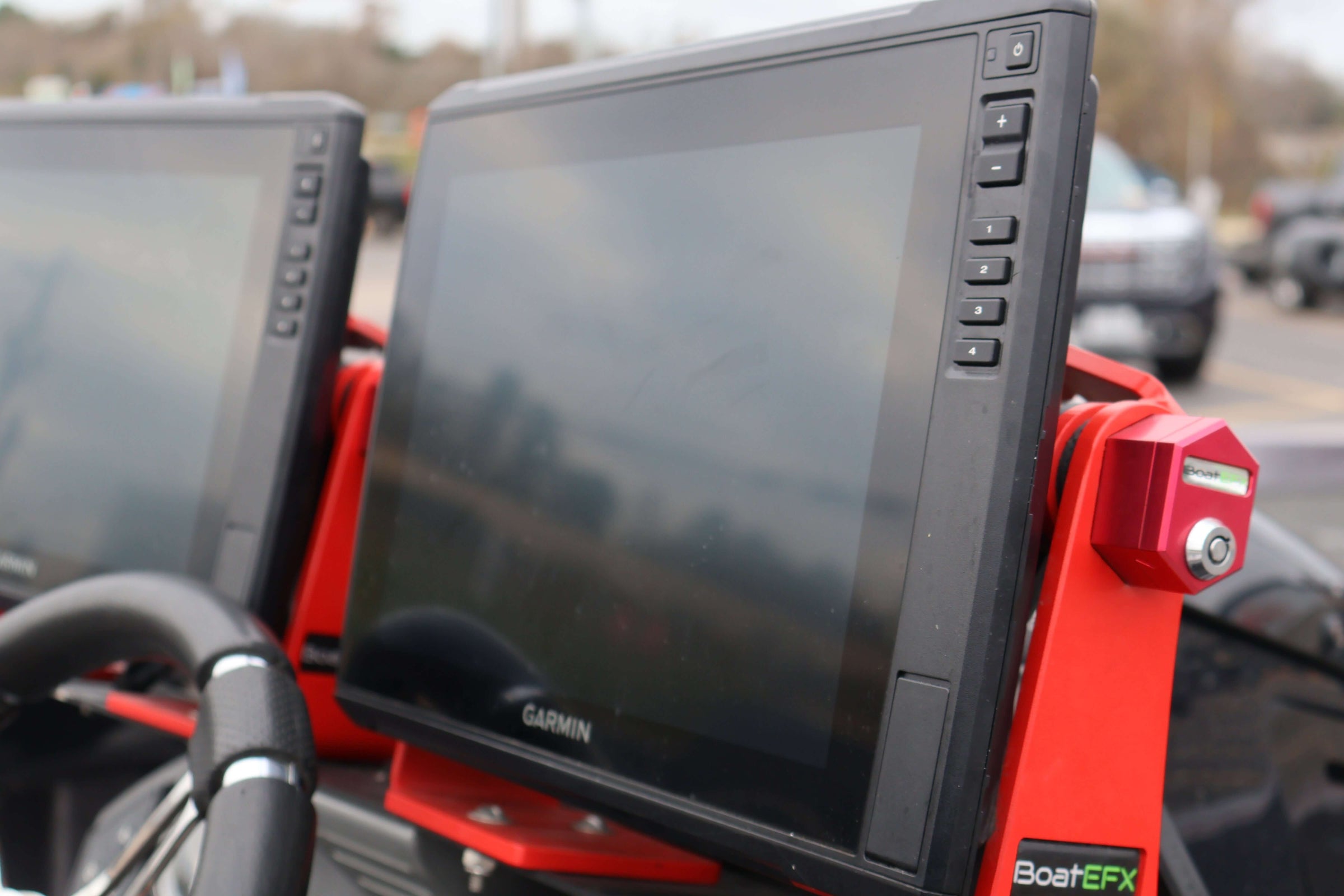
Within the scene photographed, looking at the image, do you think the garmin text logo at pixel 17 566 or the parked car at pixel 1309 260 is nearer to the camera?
the garmin text logo at pixel 17 566

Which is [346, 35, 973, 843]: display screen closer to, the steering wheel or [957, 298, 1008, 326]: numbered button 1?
[957, 298, 1008, 326]: numbered button 1

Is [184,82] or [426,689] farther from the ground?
[184,82]

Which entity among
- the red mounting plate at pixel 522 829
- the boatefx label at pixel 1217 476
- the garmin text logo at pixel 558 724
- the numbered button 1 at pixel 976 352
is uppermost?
the numbered button 1 at pixel 976 352

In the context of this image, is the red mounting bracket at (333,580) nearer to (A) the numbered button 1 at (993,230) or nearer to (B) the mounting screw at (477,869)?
(B) the mounting screw at (477,869)

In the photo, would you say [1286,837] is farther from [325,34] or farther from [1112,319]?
[325,34]

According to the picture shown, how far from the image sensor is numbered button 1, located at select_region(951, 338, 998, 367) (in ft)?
2.80

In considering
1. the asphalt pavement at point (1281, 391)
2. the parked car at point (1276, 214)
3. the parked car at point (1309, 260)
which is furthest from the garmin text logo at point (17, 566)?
the parked car at point (1276, 214)

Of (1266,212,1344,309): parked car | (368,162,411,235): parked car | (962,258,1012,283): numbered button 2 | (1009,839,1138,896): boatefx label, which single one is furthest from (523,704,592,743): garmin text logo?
(368,162,411,235): parked car

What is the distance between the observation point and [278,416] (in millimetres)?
1388

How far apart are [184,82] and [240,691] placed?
25.8 metres

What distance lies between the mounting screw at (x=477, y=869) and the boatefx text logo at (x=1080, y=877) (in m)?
0.50

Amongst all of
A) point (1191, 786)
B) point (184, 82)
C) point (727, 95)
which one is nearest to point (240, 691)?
point (727, 95)

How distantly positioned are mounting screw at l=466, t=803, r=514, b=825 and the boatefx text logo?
0.49 m

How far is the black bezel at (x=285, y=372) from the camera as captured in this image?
1.38m
